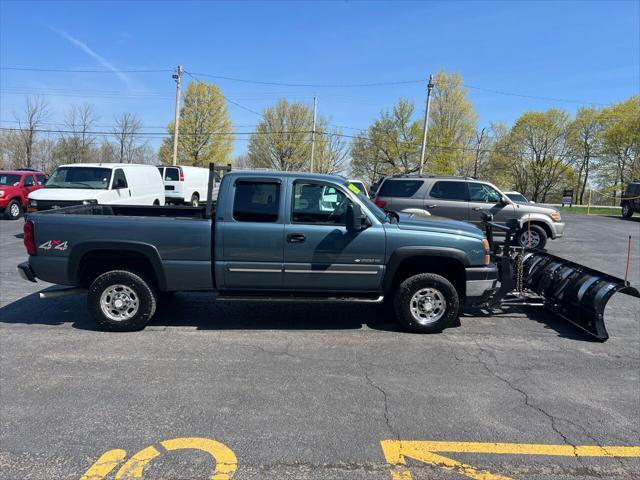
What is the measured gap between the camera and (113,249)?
534 cm

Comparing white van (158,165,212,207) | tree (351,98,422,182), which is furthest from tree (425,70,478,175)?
white van (158,165,212,207)

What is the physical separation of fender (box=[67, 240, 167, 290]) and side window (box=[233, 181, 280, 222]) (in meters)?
1.04

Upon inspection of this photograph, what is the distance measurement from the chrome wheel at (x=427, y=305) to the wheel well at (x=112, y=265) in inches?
124

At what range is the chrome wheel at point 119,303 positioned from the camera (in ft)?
17.9

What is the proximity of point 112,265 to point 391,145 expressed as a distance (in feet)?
159

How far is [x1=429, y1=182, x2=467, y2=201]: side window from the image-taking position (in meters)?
12.2

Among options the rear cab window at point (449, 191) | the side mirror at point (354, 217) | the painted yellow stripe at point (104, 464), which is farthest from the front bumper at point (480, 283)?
the rear cab window at point (449, 191)

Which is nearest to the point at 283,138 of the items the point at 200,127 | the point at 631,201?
the point at 200,127

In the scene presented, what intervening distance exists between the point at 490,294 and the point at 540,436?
2498 mm

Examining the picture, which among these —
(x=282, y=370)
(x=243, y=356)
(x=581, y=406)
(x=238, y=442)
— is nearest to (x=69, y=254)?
(x=243, y=356)

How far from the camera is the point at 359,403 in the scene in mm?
3832

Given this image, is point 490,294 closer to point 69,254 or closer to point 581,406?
point 581,406

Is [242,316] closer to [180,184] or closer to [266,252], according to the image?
[266,252]

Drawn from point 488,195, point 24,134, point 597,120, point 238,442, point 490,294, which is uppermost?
point 597,120
